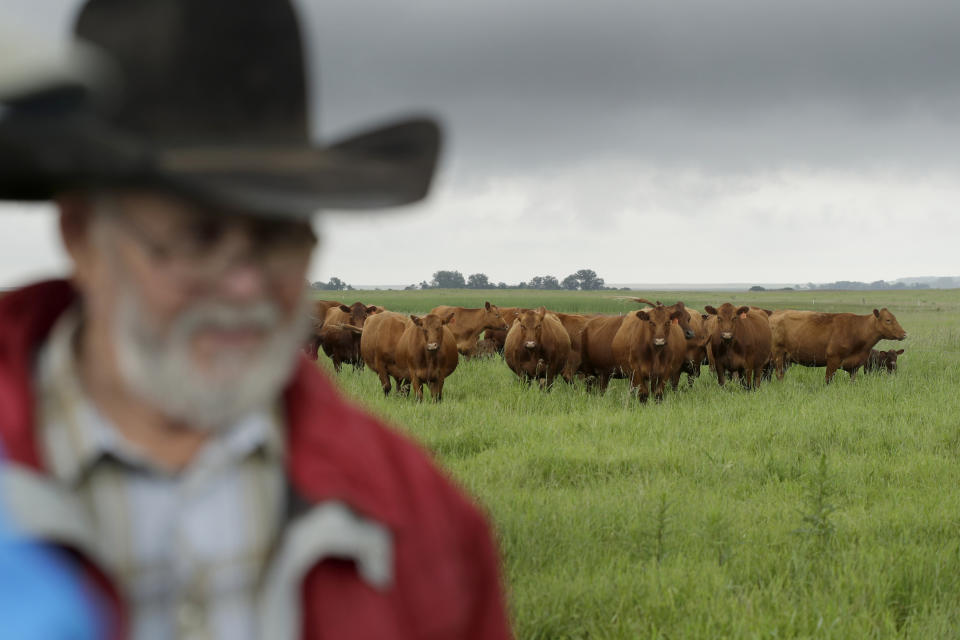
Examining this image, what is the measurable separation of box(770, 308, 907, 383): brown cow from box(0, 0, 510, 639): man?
16668 millimetres

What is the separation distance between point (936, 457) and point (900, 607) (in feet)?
13.3

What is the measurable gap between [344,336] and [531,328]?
4.73 metres

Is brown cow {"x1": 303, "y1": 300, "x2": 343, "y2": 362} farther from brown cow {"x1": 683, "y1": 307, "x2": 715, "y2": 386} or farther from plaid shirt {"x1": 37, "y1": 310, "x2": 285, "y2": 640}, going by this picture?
plaid shirt {"x1": 37, "y1": 310, "x2": 285, "y2": 640}

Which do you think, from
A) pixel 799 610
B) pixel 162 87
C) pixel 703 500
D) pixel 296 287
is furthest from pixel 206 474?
pixel 703 500

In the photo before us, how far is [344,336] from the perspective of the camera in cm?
1705

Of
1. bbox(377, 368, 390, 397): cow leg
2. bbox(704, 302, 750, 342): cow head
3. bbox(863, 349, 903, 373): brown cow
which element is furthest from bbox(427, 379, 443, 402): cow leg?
bbox(863, 349, 903, 373): brown cow

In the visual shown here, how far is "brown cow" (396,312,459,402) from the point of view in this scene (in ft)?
40.8

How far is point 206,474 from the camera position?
1.30 meters

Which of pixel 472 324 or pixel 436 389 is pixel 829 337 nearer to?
pixel 472 324

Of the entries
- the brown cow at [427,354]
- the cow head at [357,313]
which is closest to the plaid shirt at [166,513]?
the brown cow at [427,354]

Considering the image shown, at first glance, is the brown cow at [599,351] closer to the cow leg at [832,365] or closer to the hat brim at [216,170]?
the cow leg at [832,365]

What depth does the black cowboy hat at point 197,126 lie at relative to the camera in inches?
41.1

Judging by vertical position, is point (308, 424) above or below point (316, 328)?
above

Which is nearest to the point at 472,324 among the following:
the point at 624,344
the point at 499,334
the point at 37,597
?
the point at 499,334
